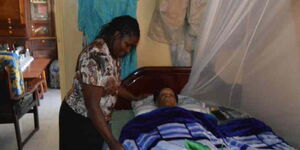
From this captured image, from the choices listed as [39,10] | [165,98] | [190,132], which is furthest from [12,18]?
[190,132]

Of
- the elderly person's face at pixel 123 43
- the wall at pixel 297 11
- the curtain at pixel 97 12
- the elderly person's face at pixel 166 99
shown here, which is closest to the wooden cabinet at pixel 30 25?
the curtain at pixel 97 12

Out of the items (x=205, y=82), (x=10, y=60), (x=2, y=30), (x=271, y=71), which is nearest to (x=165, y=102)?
(x=205, y=82)

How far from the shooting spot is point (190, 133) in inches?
60.4

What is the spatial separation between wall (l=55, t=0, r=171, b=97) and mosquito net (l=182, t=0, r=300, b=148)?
0.41 m

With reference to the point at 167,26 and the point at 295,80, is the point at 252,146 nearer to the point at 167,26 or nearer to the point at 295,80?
the point at 295,80

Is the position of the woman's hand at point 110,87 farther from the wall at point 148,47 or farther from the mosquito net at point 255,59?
the wall at point 148,47

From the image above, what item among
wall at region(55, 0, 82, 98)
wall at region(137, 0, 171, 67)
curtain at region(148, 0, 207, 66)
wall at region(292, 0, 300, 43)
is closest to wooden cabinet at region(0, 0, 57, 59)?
wall at region(55, 0, 82, 98)

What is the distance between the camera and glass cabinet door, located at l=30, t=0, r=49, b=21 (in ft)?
13.5

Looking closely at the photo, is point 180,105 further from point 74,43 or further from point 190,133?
point 74,43

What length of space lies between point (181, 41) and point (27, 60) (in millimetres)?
2434

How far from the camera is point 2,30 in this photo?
12.6 ft

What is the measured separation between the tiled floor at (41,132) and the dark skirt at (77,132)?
123 centimetres

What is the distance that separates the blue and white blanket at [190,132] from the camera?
1472mm

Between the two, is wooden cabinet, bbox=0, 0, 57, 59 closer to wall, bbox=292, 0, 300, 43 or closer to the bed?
the bed
